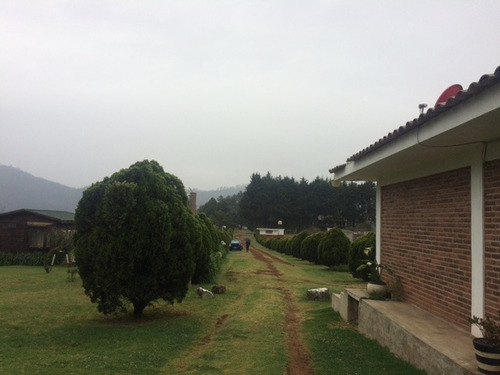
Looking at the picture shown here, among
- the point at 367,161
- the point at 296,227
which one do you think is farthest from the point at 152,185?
the point at 296,227

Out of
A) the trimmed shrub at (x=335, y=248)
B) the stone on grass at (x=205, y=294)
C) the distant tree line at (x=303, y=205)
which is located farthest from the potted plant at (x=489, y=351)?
the distant tree line at (x=303, y=205)

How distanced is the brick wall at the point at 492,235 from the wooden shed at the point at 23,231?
26804mm

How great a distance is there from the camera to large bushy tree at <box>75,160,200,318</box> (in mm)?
9039

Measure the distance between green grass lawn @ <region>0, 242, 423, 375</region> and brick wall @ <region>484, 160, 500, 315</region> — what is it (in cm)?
127

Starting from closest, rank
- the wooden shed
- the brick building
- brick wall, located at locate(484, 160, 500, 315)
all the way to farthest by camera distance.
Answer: the brick building → brick wall, located at locate(484, 160, 500, 315) → the wooden shed

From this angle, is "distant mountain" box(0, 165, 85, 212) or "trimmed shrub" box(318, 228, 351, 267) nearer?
"trimmed shrub" box(318, 228, 351, 267)

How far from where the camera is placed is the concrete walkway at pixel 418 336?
470 cm

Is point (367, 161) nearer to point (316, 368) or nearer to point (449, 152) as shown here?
point (449, 152)

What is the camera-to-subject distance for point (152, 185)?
964 cm

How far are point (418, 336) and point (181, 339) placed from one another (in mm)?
3930

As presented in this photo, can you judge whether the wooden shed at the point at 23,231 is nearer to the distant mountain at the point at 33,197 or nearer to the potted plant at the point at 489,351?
the potted plant at the point at 489,351

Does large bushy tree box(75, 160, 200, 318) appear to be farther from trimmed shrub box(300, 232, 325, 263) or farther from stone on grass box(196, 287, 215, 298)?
trimmed shrub box(300, 232, 325, 263)

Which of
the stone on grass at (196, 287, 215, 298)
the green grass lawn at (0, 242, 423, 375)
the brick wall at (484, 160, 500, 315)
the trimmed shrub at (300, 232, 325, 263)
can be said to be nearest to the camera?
the brick wall at (484, 160, 500, 315)

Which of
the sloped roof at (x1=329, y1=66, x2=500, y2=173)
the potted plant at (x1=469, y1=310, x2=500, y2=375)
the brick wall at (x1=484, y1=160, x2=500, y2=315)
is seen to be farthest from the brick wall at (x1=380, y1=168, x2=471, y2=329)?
the potted plant at (x1=469, y1=310, x2=500, y2=375)
